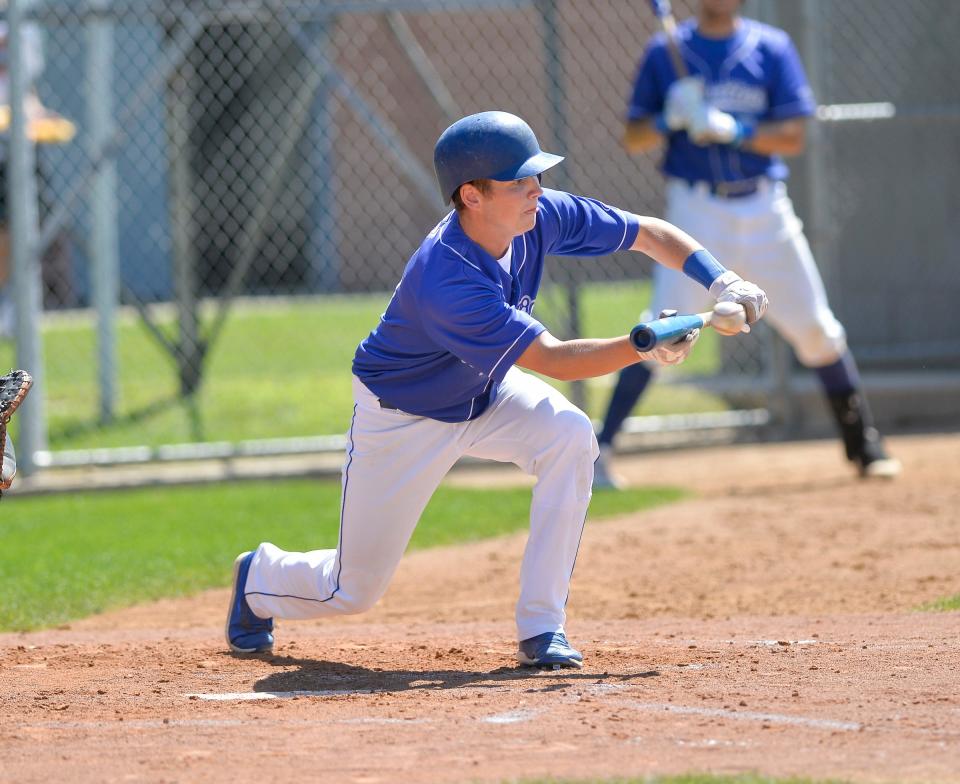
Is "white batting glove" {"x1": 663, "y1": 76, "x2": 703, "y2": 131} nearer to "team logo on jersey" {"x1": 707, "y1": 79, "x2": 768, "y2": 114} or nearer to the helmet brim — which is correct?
"team logo on jersey" {"x1": 707, "y1": 79, "x2": 768, "y2": 114}

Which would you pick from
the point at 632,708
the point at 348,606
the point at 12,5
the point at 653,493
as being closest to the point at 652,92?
the point at 653,493

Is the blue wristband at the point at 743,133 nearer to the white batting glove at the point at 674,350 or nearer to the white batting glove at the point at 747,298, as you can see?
the white batting glove at the point at 747,298

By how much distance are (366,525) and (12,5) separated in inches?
195

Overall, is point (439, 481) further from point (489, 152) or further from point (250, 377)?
point (250, 377)

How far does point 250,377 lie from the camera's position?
11.2 m

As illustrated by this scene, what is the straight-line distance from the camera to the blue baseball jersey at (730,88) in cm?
761

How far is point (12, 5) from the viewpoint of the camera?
27.1ft

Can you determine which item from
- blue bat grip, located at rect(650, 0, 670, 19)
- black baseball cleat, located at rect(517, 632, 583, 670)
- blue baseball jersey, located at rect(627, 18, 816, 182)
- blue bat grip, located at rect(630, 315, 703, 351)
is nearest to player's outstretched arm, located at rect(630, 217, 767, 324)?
blue bat grip, located at rect(630, 315, 703, 351)

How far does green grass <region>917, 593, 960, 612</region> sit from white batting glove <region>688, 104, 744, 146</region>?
9.25ft

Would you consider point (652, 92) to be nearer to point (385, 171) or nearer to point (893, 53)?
point (893, 53)

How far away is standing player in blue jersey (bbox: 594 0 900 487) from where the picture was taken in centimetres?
752

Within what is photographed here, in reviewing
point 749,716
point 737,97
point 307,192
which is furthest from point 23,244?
point 307,192

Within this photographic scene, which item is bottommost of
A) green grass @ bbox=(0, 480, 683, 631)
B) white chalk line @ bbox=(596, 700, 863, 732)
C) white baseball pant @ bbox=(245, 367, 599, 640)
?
white chalk line @ bbox=(596, 700, 863, 732)

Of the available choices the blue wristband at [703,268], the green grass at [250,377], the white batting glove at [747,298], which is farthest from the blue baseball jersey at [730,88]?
the white batting glove at [747,298]
